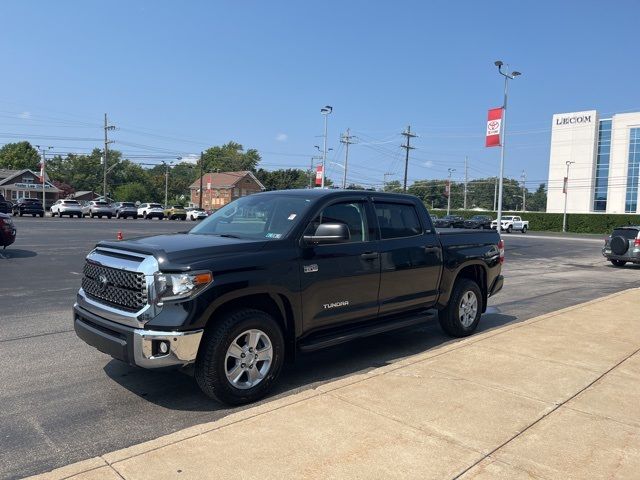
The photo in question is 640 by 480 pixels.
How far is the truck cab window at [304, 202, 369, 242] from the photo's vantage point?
17.4 ft

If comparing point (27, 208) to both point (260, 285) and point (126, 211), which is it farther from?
point (260, 285)

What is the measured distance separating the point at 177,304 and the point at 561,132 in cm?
9958

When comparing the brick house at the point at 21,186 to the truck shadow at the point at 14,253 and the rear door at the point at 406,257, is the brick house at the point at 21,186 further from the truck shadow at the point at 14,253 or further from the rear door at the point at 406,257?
the rear door at the point at 406,257

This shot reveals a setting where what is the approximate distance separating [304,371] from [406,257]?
168cm

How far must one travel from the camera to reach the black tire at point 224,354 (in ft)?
13.8

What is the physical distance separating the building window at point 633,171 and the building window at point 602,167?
12.1 ft

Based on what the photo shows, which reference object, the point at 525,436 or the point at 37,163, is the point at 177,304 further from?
the point at 37,163

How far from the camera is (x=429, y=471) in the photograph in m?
3.23

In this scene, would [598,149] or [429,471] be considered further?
[598,149]

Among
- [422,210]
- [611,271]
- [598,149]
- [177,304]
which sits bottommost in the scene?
[611,271]

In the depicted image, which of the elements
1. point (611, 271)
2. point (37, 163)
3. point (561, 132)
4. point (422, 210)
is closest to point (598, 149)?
point (561, 132)

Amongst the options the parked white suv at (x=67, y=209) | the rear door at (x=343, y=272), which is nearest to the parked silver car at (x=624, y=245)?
the rear door at (x=343, y=272)

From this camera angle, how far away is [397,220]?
6121 millimetres

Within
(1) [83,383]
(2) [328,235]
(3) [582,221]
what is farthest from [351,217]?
(3) [582,221]
